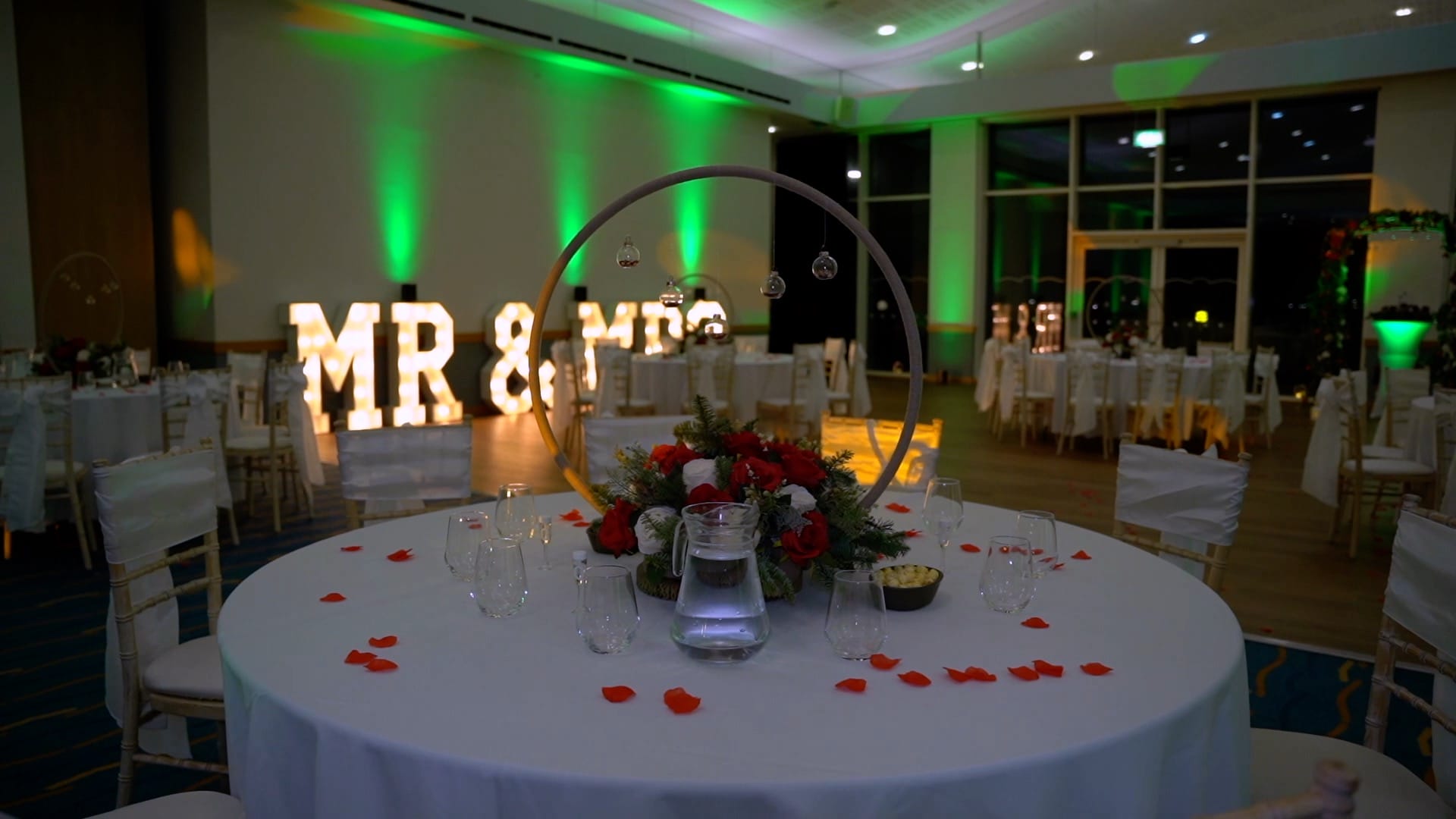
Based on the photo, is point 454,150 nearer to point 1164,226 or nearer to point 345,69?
point 345,69

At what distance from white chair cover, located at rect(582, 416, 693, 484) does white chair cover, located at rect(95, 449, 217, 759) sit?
3.82ft

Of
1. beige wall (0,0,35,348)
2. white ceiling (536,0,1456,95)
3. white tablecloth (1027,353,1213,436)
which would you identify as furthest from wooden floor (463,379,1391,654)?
white ceiling (536,0,1456,95)

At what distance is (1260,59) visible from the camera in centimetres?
1171

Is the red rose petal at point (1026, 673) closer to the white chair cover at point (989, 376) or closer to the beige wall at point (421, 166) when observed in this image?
the beige wall at point (421, 166)

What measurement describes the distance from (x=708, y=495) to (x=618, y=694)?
0.46m

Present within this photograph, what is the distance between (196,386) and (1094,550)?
488 centimetres

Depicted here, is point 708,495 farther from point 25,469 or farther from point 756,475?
point 25,469

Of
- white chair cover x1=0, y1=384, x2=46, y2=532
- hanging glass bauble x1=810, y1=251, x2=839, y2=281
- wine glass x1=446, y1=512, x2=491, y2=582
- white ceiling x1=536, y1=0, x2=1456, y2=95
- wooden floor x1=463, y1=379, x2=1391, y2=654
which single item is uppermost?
white ceiling x1=536, y1=0, x2=1456, y2=95

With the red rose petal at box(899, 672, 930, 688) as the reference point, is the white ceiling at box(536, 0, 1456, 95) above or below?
above

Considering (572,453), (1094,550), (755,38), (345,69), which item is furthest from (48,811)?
(755,38)

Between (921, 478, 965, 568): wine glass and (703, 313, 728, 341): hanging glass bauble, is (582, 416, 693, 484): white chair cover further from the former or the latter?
(921, 478, 965, 568): wine glass

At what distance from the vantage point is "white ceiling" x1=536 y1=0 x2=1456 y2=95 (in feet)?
37.8

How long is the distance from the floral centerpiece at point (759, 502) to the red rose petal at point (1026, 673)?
388mm

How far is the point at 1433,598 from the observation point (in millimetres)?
1917
